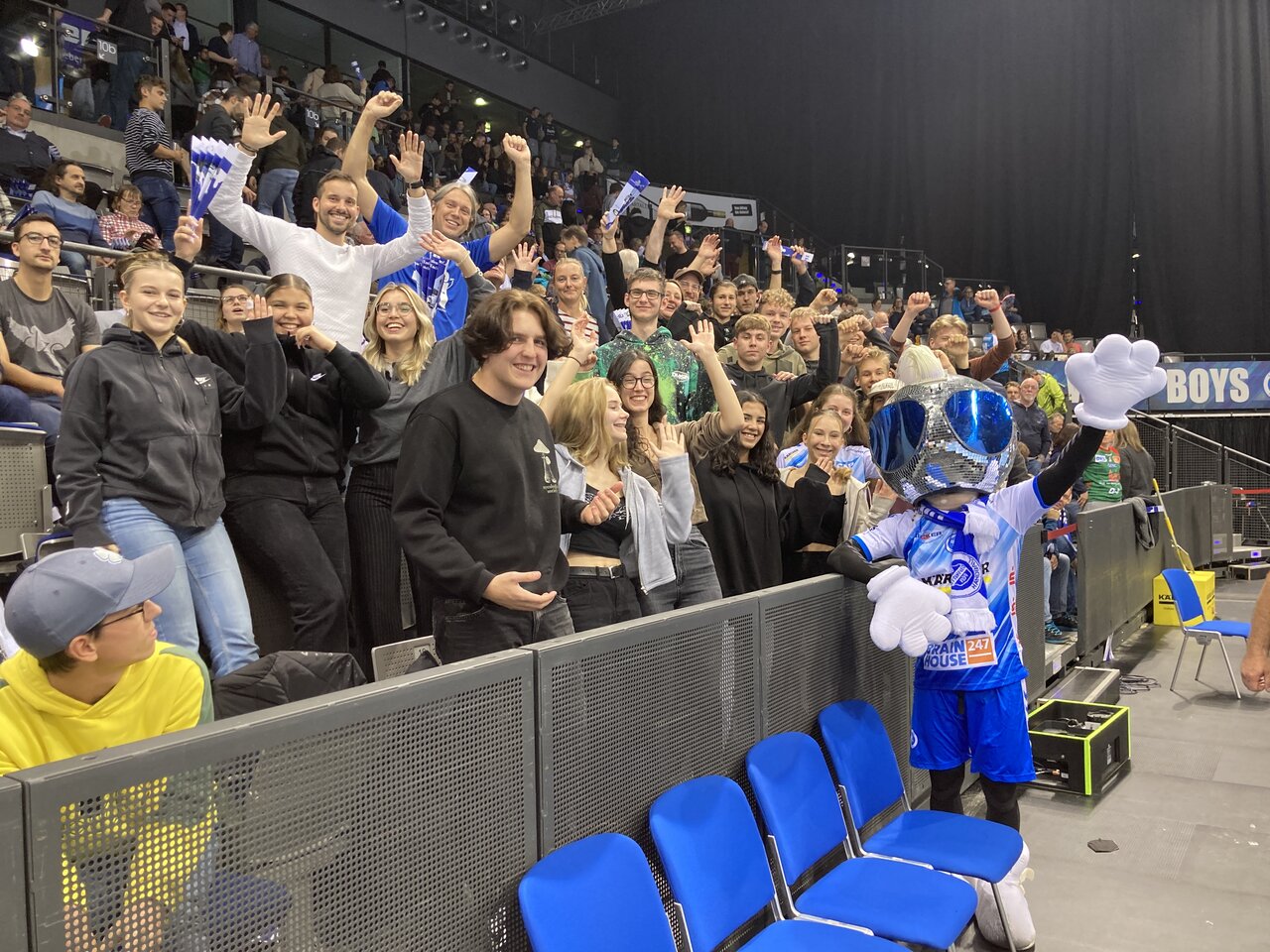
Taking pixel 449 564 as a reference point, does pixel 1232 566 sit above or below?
below

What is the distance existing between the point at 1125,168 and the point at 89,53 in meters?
17.0

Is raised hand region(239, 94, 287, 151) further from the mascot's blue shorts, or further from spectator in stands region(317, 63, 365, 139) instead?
spectator in stands region(317, 63, 365, 139)

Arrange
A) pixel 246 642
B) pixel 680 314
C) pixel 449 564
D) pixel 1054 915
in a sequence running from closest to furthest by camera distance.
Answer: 1. pixel 449 564
2. pixel 246 642
3. pixel 1054 915
4. pixel 680 314

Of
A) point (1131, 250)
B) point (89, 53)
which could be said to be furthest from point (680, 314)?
point (1131, 250)

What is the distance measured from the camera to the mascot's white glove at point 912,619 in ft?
10.8

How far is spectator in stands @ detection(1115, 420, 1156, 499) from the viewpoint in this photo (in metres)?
10.2

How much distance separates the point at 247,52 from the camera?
11.3 metres

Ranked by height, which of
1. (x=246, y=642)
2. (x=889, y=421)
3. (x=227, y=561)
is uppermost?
(x=889, y=421)

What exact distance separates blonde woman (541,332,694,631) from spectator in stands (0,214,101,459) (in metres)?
2.32

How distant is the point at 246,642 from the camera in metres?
3.17

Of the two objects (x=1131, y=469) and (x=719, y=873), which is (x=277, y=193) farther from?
(x=1131, y=469)

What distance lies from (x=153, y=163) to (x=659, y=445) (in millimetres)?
5725

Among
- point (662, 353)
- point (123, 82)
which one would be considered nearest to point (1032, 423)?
point (662, 353)

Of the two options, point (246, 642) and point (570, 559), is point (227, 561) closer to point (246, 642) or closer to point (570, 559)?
point (246, 642)
